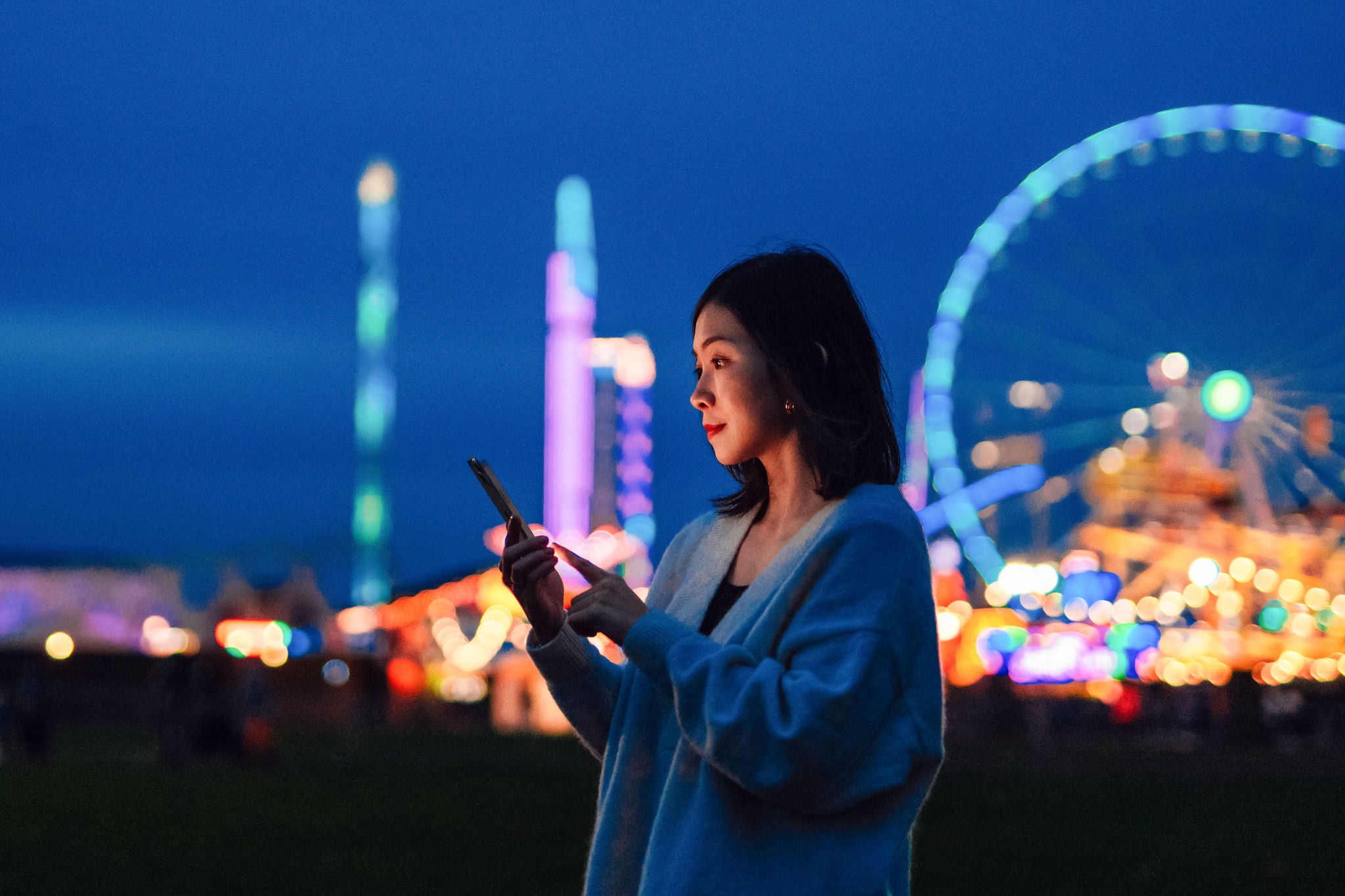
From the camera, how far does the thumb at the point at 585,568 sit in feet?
6.34

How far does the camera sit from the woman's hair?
189 centimetres

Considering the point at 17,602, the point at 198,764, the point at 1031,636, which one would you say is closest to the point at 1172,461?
the point at 1031,636

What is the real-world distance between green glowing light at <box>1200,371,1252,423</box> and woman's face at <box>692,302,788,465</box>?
29.1 meters

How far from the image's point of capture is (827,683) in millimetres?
1683

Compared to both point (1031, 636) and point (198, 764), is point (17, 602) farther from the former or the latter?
point (198, 764)

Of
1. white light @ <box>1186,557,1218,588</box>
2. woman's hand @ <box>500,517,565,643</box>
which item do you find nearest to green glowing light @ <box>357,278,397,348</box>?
white light @ <box>1186,557,1218,588</box>

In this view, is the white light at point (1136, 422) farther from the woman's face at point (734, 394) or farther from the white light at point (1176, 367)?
the woman's face at point (734, 394)

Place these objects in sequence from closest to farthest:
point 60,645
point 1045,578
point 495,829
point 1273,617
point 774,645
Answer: point 774,645 < point 495,829 < point 1045,578 < point 1273,617 < point 60,645

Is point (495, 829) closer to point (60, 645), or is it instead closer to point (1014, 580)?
point (1014, 580)

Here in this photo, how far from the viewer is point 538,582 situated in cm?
204

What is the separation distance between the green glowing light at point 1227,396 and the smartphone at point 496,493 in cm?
2910

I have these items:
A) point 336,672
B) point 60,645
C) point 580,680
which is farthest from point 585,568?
point 60,645

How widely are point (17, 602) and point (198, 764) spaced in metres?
43.3

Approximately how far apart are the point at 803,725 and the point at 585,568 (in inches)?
17.6
